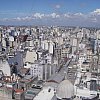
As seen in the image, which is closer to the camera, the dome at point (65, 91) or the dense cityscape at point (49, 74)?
the dome at point (65, 91)

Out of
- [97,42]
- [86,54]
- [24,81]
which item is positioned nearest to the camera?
[24,81]

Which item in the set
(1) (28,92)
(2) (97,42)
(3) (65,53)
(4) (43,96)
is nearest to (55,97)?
(4) (43,96)

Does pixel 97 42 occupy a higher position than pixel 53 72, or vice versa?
pixel 97 42

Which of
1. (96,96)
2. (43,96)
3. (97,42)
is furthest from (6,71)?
(97,42)

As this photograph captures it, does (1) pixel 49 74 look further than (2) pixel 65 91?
Yes

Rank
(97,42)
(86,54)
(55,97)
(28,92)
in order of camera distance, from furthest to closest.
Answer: (97,42) → (86,54) → (28,92) → (55,97)

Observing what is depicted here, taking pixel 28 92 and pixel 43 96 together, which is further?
pixel 28 92

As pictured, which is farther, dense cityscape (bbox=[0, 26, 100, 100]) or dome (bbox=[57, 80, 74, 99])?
dense cityscape (bbox=[0, 26, 100, 100])

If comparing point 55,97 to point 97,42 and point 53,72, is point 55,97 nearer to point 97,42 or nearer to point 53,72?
point 53,72

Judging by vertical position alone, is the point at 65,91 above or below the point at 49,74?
above
